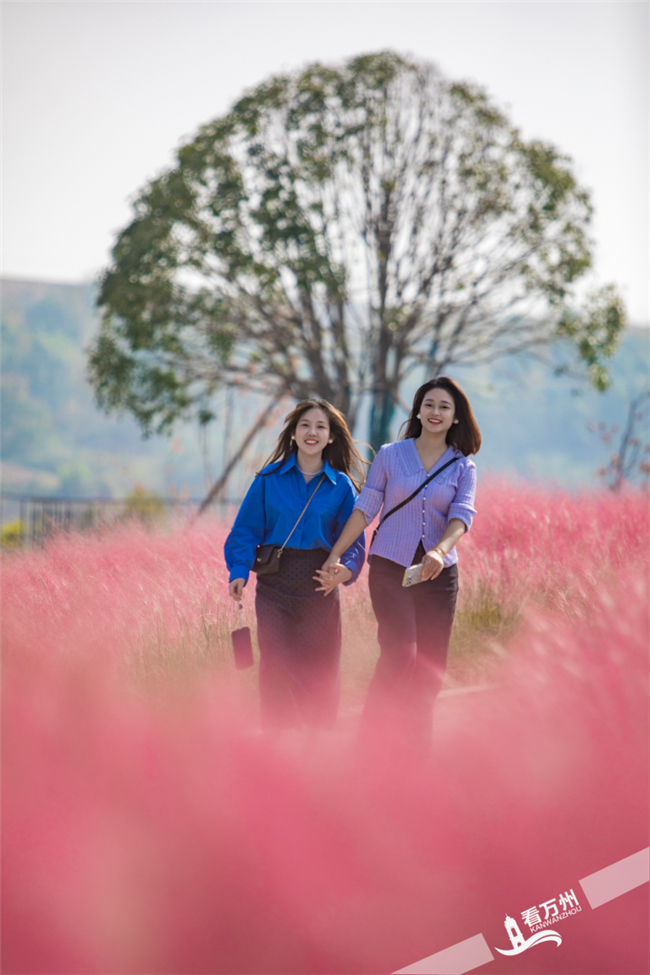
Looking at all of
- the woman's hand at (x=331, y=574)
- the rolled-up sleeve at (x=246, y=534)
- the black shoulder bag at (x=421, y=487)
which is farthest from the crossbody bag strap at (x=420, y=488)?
the rolled-up sleeve at (x=246, y=534)

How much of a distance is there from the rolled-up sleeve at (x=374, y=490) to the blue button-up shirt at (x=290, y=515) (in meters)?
0.08

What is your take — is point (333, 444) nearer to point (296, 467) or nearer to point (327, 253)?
point (296, 467)

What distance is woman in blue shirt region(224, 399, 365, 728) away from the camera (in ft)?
10.2

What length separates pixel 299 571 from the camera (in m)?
3.10

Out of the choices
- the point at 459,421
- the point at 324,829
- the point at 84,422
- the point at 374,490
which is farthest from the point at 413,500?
the point at 84,422

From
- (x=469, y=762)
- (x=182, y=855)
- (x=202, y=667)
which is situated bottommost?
(x=202, y=667)

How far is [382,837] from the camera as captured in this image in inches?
72.4

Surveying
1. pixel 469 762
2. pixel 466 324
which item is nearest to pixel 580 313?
pixel 466 324

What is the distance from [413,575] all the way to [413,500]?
0.34m

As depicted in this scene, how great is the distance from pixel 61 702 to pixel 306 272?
8.51m

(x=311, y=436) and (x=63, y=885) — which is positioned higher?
(x=311, y=436)

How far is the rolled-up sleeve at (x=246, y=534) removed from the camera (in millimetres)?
3053

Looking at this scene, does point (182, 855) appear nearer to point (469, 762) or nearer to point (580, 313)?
point (469, 762)

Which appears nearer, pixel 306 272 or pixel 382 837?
pixel 382 837
